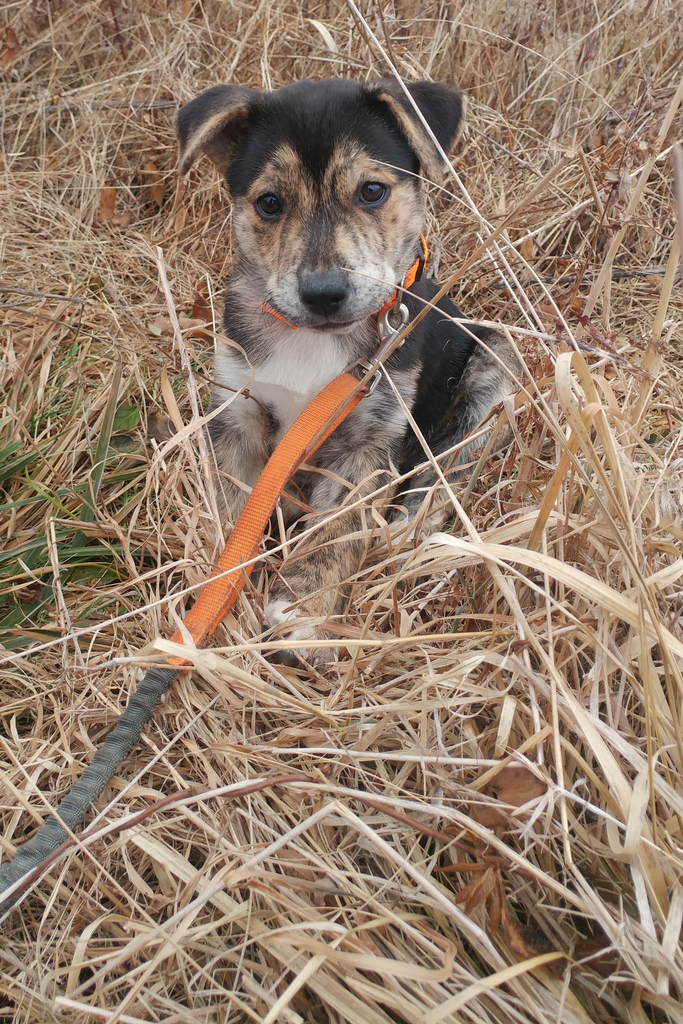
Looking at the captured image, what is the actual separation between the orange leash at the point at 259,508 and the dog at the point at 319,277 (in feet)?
0.54

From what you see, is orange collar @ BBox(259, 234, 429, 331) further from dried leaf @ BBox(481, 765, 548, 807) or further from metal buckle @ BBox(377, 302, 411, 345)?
dried leaf @ BBox(481, 765, 548, 807)

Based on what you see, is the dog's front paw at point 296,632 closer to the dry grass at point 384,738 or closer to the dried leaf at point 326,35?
the dry grass at point 384,738

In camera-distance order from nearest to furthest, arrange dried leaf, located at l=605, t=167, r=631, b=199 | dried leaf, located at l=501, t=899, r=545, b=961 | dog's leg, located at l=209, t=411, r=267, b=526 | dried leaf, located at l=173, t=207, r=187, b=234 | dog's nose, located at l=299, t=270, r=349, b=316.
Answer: dried leaf, located at l=501, t=899, r=545, b=961
dried leaf, located at l=605, t=167, r=631, b=199
dog's nose, located at l=299, t=270, r=349, b=316
dog's leg, located at l=209, t=411, r=267, b=526
dried leaf, located at l=173, t=207, r=187, b=234

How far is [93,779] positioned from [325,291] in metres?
1.68

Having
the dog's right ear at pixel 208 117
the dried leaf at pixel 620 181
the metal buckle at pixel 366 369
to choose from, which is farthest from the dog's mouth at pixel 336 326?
the dried leaf at pixel 620 181

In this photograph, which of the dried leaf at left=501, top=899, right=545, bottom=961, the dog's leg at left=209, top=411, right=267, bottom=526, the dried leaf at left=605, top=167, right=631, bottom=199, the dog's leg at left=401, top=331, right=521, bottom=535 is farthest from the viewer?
the dog's leg at left=401, top=331, right=521, bottom=535

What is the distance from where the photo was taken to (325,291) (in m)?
2.60

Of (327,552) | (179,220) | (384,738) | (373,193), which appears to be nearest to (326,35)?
(179,220)

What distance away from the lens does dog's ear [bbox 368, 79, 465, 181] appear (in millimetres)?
2863

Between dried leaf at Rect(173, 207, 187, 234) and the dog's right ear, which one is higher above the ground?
the dog's right ear

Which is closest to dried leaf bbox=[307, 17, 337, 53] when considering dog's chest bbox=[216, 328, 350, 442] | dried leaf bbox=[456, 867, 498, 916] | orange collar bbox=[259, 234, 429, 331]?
orange collar bbox=[259, 234, 429, 331]

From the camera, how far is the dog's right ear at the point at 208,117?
2.86 m

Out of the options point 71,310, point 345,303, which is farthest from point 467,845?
point 71,310

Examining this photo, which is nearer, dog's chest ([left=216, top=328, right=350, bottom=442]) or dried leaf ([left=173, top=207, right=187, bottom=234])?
dog's chest ([left=216, top=328, right=350, bottom=442])
